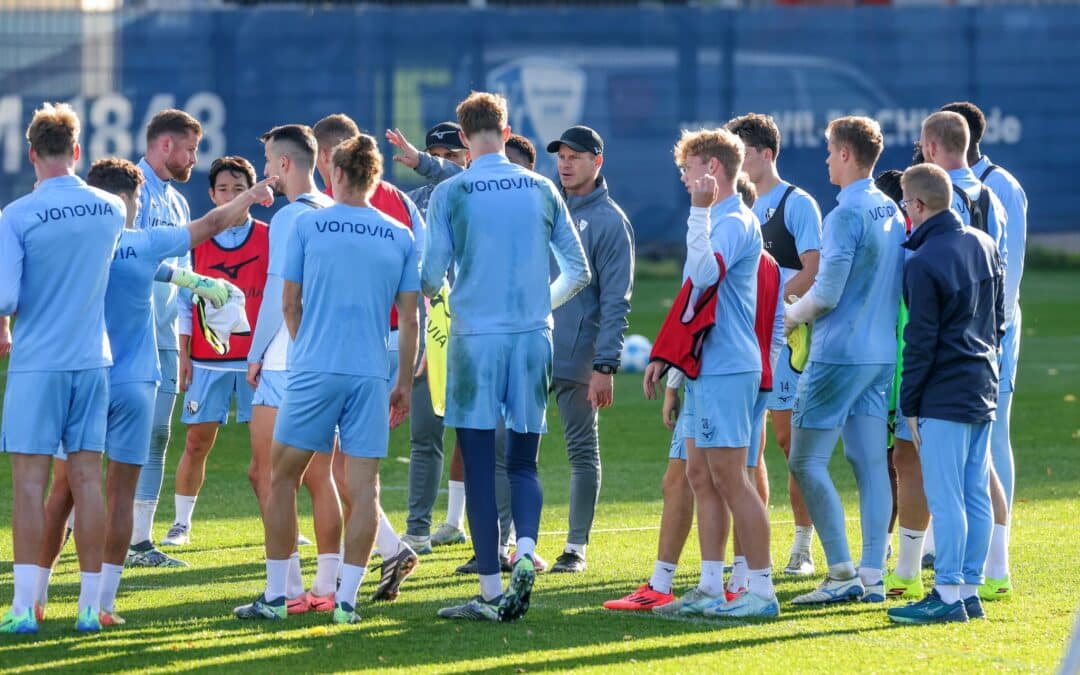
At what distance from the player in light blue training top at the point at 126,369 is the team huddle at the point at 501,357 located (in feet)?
0.04

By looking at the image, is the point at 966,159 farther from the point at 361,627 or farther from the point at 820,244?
the point at 361,627

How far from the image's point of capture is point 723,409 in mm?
7113

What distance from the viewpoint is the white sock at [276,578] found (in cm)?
715

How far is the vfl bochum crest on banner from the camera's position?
25.2 metres

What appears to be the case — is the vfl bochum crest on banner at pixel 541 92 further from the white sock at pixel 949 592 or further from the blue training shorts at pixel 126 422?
the white sock at pixel 949 592

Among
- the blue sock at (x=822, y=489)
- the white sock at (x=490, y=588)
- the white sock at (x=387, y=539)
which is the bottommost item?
the white sock at (x=490, y=588)

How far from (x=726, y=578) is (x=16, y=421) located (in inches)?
136

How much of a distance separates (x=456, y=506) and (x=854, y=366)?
2.89 metres

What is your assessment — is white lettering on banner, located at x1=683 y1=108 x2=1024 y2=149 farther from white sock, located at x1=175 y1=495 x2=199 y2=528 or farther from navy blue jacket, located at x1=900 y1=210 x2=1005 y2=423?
navy blue jacket, located at x1=900 y1=210 x2=1005 y2=423

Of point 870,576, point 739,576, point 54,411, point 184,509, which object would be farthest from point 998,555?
point 184,509

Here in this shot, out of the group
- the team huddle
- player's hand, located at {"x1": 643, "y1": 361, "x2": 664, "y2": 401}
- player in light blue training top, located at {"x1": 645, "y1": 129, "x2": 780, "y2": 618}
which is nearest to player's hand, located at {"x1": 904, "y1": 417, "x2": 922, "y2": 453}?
the team huddle

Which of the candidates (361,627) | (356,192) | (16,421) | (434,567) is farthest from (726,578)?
(16,421)

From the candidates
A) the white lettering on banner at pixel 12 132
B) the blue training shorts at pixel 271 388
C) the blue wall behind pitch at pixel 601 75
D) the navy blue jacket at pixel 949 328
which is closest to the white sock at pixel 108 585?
the blue training shorts at pixel 271 388

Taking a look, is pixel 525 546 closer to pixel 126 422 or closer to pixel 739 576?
pixel 739 576
